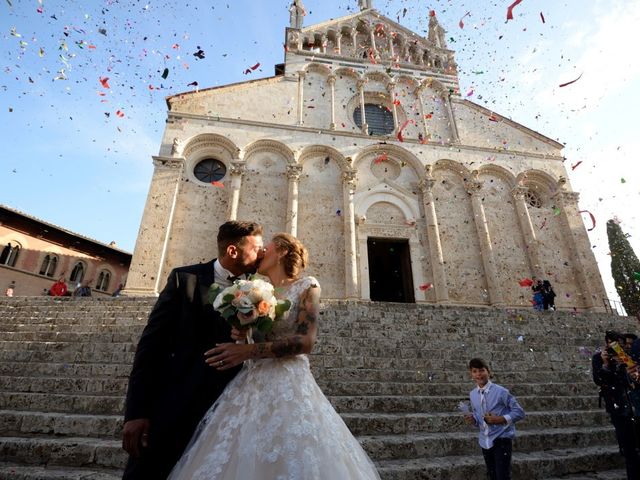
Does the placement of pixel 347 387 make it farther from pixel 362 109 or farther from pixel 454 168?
pixel 362 109

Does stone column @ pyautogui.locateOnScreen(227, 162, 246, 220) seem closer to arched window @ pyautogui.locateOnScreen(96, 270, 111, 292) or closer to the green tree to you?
arched window @ pyautogui.locateOnScreen(96, 270, 111, 292)

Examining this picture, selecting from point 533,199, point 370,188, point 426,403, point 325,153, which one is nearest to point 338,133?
point 325,153

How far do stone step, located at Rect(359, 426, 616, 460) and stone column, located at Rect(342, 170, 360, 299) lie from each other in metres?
8.64

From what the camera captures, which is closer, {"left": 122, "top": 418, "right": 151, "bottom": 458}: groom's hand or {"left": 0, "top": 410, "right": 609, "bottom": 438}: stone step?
{"left": 122, "top": 418, "right": 151, "bottom": 458}: groom's hand

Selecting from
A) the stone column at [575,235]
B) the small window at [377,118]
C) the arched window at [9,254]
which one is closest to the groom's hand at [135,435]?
the small window at [377,118]

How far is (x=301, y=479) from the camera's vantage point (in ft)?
5.44

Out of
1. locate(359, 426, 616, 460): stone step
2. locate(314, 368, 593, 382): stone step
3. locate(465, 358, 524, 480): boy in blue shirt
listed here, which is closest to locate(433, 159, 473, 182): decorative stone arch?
locate(314, 368, 593, 382): stone step

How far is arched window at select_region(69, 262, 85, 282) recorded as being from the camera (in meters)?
22.9

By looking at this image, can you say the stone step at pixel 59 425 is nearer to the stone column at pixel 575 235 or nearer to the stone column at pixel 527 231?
the stone column at pixel 527 231

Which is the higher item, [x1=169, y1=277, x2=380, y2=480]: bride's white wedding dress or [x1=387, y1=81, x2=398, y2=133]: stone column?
[x1=387, y1=81, x2=398, y2=133]: stone column

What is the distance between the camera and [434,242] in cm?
1453

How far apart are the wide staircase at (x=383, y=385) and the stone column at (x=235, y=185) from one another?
5346 mm

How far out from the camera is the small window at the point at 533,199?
16.5 meters

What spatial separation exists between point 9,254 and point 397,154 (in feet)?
76.0
